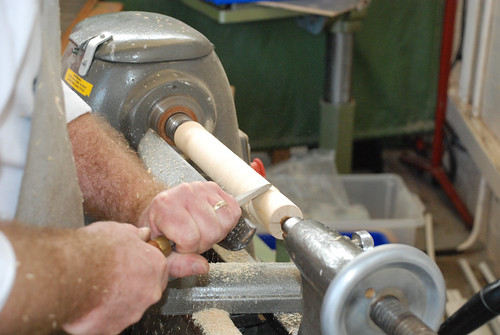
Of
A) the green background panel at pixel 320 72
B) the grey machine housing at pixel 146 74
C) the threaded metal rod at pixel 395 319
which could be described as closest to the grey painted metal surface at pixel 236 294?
the threaded metal rod at pixel 395 319

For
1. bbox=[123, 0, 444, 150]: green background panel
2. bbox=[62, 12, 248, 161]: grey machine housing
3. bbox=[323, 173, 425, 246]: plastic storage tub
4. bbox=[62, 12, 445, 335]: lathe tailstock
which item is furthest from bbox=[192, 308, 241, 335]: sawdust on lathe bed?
bbox=[123, 0, 444, 150]: green background panel

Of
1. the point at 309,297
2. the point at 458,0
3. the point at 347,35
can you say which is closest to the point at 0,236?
the point at 309,297

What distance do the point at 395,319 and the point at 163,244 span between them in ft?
1.03

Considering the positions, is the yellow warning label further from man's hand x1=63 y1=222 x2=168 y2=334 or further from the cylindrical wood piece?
man's hand x1=63 y1=222 x2=168 y2=334

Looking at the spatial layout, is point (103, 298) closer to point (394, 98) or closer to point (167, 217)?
point (167, 217)

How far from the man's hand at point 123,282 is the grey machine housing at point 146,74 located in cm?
39

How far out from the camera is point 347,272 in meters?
0.59

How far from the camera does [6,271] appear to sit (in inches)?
23.0

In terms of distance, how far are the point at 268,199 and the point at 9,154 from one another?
33 cm

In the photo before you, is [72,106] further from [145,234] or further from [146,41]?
[145,234]

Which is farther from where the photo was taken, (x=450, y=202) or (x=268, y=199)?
(x=450, y=202)

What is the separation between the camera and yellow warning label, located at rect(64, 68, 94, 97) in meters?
1.10

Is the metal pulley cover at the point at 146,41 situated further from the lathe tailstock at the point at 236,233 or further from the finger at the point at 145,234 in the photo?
the finger at the point at 145,234

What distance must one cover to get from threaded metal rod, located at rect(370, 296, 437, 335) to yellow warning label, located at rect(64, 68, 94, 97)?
69 centimetres
